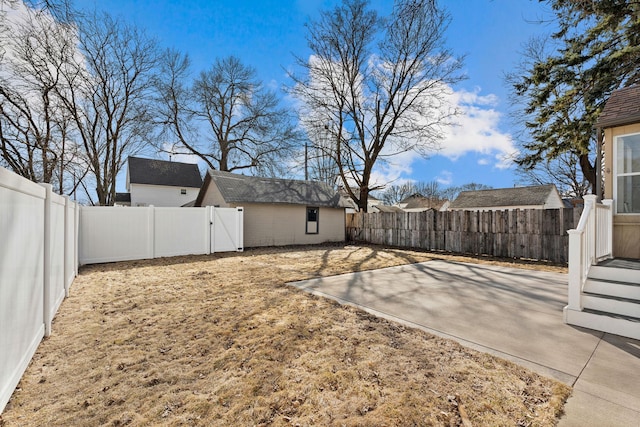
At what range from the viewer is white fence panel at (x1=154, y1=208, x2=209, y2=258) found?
30.1 ft

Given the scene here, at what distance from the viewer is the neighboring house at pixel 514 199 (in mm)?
25703

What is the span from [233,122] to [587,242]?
23157 mm

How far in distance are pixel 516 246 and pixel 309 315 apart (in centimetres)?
871

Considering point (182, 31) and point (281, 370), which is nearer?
point (281, 370)

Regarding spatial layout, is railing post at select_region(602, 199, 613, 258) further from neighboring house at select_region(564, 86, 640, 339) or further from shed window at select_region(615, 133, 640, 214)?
shed window at select_region(615, 133, 640, 214)

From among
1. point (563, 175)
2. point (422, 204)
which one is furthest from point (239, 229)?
point (422, 204)

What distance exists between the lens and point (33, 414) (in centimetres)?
204

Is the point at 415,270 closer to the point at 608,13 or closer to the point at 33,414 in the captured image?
the point at 33,414

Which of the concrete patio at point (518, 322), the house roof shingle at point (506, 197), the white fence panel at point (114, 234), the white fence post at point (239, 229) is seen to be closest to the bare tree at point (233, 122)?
the white fence post at point (239, 229)

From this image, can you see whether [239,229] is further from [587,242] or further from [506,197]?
[506,197]

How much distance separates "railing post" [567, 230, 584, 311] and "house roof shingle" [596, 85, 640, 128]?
3.18 m

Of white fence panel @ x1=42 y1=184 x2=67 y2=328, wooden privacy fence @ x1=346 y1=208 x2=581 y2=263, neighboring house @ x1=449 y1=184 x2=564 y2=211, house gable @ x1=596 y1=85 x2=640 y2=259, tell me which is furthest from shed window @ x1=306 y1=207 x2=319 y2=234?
neighboring house @ x1=449 y1=184 x2=564 y2=211

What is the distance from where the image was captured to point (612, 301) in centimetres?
355

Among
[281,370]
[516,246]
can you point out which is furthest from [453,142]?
[281,370]
